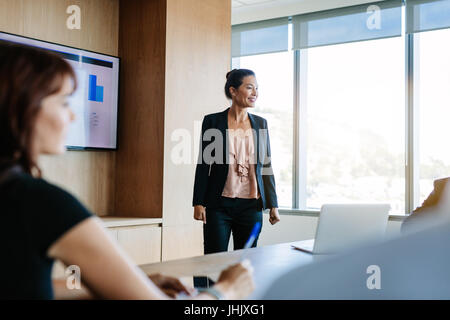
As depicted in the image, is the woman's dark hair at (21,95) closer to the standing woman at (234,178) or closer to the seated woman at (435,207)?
the seated woman at (435,207)

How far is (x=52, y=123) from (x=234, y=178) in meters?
2.06

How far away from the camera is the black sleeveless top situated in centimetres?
76

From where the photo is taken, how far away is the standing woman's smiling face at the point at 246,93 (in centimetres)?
303

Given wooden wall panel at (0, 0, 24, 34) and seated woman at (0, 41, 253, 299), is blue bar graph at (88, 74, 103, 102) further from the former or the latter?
seated woman at (0, 41, 253, 299)

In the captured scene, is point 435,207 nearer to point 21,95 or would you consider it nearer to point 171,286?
point 171,286

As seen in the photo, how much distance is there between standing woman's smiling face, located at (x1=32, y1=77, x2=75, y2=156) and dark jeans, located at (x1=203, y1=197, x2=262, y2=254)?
1988 millimetres

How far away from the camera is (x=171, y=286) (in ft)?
4.02

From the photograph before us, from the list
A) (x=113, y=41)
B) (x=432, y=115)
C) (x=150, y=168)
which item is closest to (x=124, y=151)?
(x=150, y=168)

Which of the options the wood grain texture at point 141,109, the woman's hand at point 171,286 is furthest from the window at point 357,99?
the woman's hand at point 171,286

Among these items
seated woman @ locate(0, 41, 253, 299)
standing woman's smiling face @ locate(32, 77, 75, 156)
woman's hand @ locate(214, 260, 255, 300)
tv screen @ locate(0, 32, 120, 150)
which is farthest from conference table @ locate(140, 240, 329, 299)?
tv screen @ locate(0, 32, 120, 150)

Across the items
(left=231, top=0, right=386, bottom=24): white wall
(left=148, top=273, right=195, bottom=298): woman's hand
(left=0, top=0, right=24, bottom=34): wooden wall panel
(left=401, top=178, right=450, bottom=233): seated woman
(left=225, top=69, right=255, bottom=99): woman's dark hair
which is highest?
(left=231, top=0, right=386, bottom=24): white wall

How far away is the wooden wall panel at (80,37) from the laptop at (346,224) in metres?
2.25

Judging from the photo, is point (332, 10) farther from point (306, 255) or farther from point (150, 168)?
point (306, 255)

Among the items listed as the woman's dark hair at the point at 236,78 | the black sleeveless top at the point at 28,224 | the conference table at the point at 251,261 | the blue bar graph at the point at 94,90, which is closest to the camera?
the black sleeveless top at the point at 28,224
